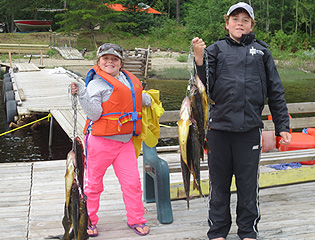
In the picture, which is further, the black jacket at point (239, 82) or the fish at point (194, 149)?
the black jacket at point (239, 82)

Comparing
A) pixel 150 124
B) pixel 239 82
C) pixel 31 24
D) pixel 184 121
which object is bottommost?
pixel 150 124

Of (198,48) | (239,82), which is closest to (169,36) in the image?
(239,82)

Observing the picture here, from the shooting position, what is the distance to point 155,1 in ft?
180

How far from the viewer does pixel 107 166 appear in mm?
3830

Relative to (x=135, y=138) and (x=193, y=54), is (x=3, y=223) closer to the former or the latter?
(x=135, y=138)

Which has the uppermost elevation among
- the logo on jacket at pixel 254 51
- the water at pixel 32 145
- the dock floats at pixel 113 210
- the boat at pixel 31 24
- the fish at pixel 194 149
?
the boat at pixel 31 24

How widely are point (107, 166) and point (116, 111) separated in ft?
1.83

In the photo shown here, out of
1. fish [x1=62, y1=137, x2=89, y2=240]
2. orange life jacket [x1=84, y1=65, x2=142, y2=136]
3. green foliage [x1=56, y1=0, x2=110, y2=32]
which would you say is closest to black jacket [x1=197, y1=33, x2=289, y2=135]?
orange life jacket [x1=84, y1=65, x2=142, y2=136]

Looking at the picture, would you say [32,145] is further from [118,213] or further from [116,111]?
[116,111]

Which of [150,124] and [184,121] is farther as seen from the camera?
[150,124]

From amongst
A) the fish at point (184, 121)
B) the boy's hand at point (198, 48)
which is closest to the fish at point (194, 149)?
the fish at point (184, 121)

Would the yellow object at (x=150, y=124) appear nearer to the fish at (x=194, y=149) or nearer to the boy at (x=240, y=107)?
the boy at (x=240, y=107)

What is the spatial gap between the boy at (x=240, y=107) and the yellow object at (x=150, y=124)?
775 mm

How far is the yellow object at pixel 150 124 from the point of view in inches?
159
